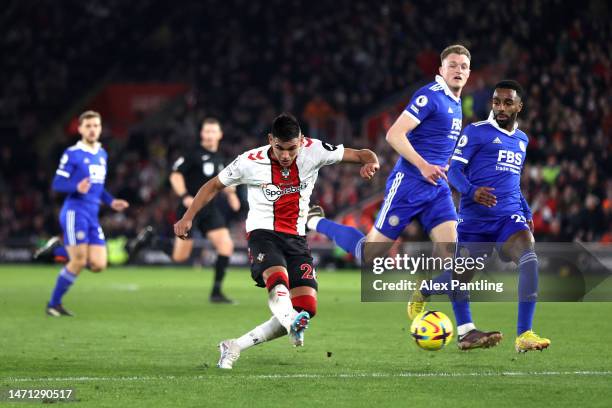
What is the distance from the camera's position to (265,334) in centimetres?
764

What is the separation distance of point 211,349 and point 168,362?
0.92 m

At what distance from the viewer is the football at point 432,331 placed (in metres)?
8.34

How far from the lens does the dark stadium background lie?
22453 millimetres

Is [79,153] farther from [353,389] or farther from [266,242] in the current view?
[353,389]

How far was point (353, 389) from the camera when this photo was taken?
6711 millimetres

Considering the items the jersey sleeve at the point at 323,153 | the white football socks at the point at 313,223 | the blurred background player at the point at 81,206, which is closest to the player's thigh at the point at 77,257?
the blurred background player at the point at 81,206

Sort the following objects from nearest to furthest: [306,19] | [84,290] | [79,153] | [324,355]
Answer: [324,355]
[79,153]
[84,290]
[306,19]

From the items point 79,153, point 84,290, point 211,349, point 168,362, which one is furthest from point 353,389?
point 84,290

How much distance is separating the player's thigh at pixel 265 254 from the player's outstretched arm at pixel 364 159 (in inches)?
29.9

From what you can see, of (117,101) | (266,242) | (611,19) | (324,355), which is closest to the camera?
(266,242)

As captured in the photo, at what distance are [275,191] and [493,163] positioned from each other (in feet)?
6.42

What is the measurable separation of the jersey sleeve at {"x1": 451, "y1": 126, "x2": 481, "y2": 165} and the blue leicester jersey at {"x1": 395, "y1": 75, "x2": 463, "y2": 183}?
0.53 meters

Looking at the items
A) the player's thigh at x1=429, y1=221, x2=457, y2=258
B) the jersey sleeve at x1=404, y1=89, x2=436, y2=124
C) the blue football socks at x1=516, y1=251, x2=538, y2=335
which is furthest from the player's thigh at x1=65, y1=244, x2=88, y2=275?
the blue football socks at x1=516, y1=251, x2=538, y2=335

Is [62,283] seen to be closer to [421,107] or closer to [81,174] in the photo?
[81,174]
